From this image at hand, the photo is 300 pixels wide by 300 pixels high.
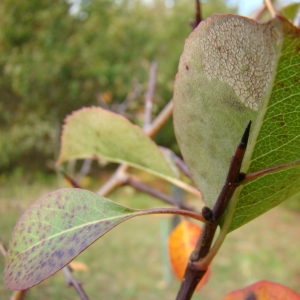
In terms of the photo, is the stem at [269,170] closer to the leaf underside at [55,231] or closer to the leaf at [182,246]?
the leaf underside at [55,231]

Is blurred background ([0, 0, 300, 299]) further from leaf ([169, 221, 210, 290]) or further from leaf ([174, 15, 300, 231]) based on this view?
leaf ([174, 15, 300, 231])

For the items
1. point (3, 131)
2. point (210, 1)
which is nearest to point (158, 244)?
point (3, 131)

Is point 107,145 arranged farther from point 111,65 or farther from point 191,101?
point 111,65

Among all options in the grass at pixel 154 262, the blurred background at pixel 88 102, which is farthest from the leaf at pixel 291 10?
the blurred background at pixel 88 102

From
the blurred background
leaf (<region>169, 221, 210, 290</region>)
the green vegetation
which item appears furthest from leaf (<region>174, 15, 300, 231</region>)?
the green vegetation

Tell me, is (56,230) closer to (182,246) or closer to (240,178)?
(240,178)
